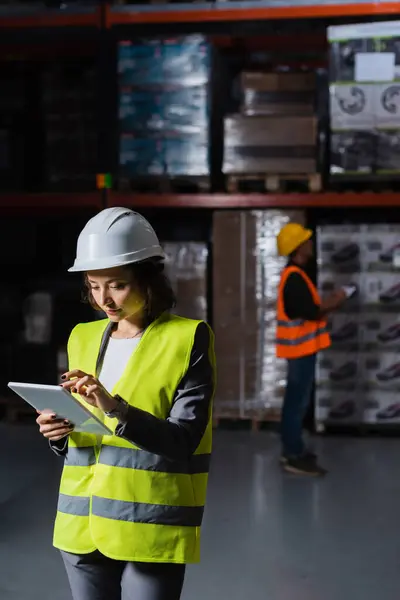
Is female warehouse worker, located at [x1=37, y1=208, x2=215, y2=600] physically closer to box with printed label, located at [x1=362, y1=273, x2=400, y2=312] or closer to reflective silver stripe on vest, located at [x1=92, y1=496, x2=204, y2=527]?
reflective silver stripe on vest, located at [x1=92, y1=496, x2=204, y2=527]

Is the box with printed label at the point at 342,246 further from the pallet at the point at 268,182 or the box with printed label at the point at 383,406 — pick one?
the box with printed label at the point at 383,406

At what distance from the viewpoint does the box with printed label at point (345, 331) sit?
7129 mm

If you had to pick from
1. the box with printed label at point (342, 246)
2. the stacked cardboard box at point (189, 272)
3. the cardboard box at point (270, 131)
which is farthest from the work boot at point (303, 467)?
the cardboard box at point (270, 131)

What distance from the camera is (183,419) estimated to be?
1.91m

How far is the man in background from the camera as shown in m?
5.76

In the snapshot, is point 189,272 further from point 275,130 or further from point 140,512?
point 140,512

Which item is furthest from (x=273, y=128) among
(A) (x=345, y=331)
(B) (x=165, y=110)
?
(A) (x=345, y=331)

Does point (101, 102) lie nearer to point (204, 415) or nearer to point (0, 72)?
point (0, 72)

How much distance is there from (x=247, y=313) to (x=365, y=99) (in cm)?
208

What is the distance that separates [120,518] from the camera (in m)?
1.93

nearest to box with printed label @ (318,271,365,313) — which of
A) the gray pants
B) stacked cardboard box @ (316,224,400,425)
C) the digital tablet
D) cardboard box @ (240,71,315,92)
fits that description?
stacked cardboard box @ (316,224,400,425)

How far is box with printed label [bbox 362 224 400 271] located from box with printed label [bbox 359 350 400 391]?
2.44 ft

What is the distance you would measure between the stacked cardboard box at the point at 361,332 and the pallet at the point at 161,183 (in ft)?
3.75

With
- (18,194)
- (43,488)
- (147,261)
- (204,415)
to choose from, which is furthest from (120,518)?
(18,194)
